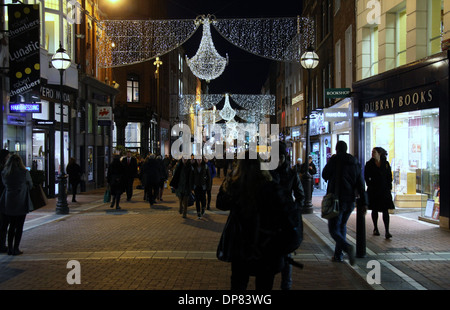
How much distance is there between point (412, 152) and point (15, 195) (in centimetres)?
1108

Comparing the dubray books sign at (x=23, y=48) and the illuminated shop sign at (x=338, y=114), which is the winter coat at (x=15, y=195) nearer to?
the dubray books sign at (x=23, y=48)

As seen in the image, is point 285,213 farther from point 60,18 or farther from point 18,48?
point 60,18

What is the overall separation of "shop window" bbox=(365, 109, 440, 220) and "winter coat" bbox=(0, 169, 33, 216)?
9.36m

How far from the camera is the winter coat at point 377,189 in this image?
31.5 ft

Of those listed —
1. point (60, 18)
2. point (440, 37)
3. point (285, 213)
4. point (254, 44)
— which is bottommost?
point (285, 213)

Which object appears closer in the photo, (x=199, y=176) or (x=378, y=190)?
(x=378, y=190)

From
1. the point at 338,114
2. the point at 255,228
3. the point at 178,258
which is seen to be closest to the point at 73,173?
the point at 338,114

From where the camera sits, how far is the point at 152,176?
16.2 metres

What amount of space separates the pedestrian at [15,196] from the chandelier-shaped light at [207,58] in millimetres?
10576

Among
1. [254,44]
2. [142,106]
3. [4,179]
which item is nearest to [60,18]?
[254,44]

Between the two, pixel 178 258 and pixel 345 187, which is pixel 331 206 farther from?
pixel 178 258
